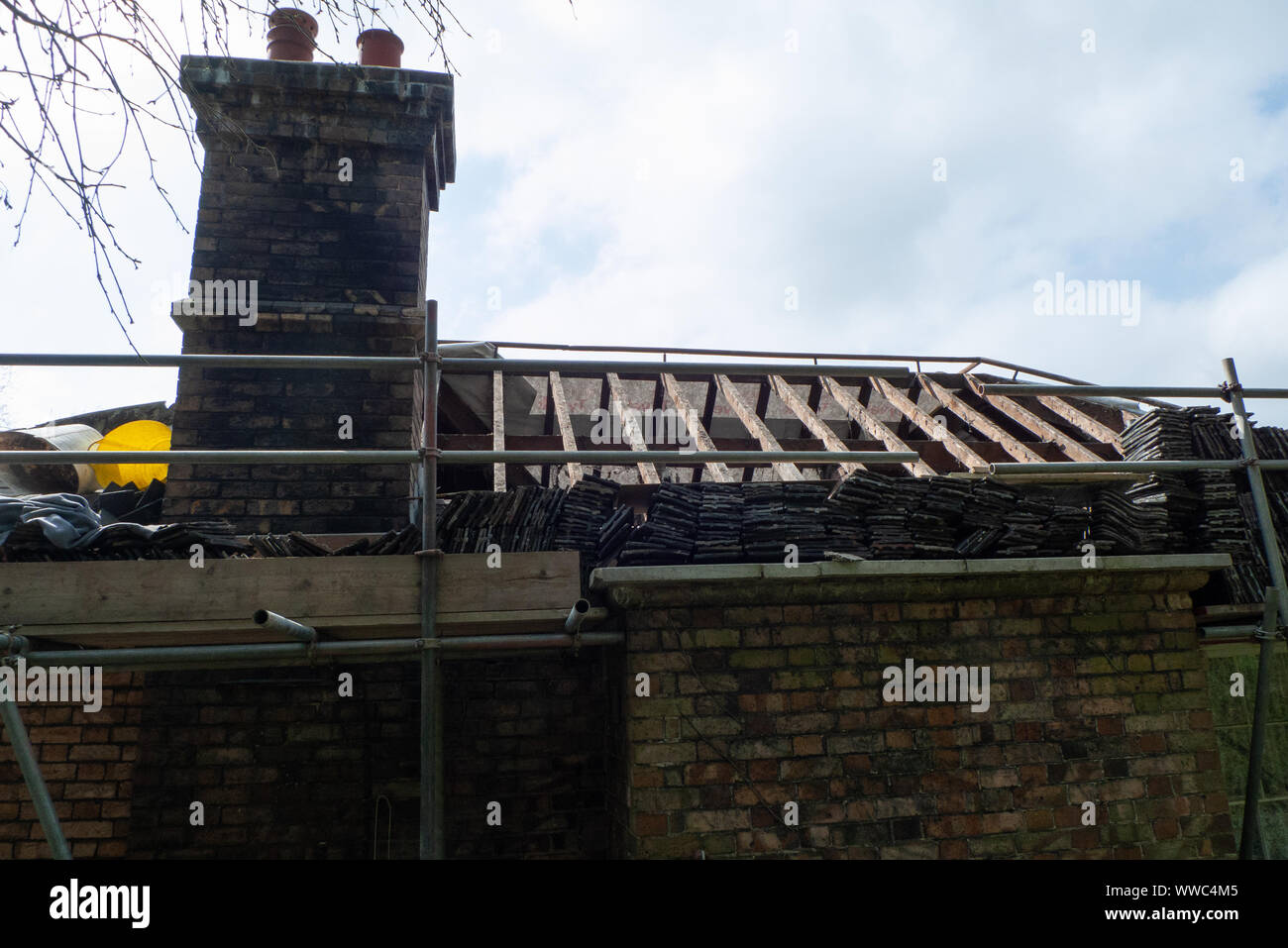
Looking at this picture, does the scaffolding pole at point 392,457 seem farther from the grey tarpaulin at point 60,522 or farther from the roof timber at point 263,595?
the roof timber at point 263,595

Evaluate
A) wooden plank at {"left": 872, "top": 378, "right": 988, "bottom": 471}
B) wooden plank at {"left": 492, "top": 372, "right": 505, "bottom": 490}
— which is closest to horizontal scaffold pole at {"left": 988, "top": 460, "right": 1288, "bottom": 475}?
wooden plank at {"left": 872, "top": 378, "right": 988, "bottom": 471}

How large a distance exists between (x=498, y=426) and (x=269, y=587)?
2.17 meters

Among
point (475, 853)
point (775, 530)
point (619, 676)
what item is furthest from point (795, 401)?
point (475, 853)

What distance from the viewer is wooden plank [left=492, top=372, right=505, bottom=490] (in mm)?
4252

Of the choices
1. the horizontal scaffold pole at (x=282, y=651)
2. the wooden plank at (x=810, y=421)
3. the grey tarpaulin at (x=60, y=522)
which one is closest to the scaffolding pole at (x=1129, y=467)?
the wooden plank at (x=810, y=421)

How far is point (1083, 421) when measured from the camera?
5.86 metres

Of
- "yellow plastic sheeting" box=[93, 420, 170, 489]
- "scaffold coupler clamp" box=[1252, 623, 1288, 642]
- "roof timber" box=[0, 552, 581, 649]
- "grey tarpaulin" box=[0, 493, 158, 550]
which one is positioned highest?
"yellow plastic sheeting" box=[93, 420, 170, 489]

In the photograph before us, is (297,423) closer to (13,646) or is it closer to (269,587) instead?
(269,587)

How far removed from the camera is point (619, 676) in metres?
3.79

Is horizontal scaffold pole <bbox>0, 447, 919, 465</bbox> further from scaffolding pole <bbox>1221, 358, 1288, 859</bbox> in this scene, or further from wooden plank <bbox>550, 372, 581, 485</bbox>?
scaffolding pole <bbox>1221, 358, 1288, 859</bbox>

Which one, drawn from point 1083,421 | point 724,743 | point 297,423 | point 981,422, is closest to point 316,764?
point 297,423

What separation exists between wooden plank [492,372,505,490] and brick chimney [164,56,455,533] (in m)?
0.50

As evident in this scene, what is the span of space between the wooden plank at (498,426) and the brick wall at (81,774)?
6.55 feet
